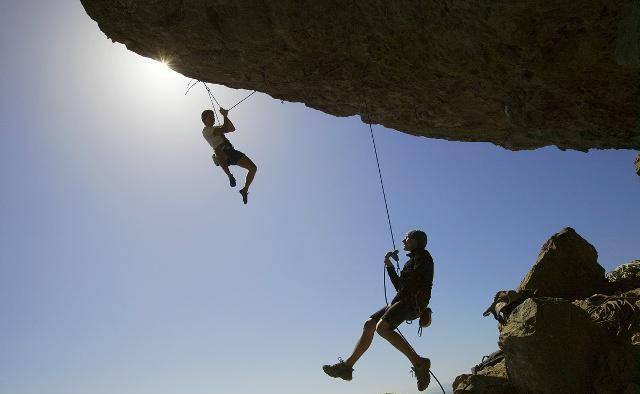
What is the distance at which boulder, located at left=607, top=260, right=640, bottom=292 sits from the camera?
9126mm

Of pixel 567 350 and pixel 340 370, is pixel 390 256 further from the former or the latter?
pixel 567 350

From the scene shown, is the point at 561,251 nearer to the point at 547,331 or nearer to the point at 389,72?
the point at 547,331

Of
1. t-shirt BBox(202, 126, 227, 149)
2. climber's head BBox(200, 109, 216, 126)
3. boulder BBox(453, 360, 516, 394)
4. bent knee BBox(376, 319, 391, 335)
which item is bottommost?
boulder BBox(453, 360, 516, 394)

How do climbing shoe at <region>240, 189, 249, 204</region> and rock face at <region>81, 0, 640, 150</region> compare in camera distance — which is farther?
climbing shoe at <region>240, 189, 249, 204</region>

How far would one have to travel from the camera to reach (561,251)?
981cm

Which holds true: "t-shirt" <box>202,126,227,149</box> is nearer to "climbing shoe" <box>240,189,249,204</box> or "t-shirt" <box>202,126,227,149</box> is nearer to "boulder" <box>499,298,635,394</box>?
"climbing shoe" <box>240,189,249,204</box>

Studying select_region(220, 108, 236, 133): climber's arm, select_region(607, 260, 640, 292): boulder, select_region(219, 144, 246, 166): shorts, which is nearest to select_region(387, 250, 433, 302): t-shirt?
select_region(607, 260, 640, 292): boulder

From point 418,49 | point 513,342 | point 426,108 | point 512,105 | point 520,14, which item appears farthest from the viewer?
point 426,108

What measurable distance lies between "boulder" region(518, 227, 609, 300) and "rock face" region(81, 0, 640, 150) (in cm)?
255

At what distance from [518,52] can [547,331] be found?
4.63m

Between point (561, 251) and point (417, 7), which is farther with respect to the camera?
point (561, 251)

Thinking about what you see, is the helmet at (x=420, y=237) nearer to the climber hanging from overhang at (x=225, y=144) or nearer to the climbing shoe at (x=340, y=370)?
the climbing shoe at (x=340, y=370)

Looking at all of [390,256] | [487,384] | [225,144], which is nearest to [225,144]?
[225,144]

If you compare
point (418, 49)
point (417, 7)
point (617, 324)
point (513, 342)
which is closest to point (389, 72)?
point (418, 49)
